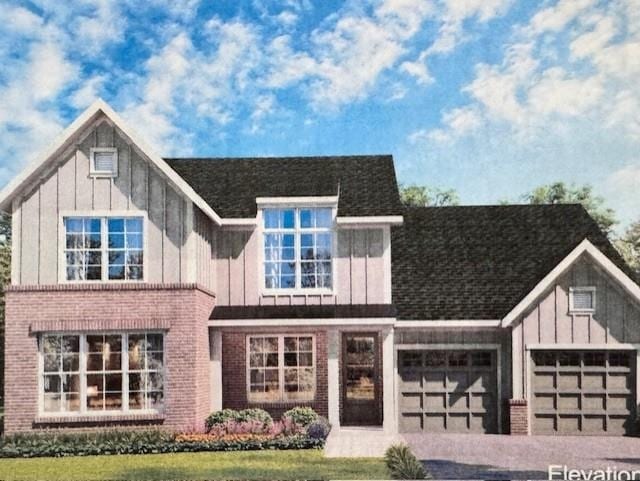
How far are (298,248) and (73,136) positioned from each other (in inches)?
254

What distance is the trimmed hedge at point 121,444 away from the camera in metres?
18.1

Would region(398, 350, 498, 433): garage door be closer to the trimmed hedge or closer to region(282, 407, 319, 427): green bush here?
region(282, 407, 319, 427): green bush

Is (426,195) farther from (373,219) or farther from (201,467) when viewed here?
(201,467)

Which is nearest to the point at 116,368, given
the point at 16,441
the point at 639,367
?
the point at 16,441

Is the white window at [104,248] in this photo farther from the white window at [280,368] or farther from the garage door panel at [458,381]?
the garage door panel at [458,381]

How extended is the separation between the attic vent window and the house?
0.05m

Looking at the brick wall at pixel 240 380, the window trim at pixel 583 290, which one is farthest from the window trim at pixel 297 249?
the window trim at pixel 583 290

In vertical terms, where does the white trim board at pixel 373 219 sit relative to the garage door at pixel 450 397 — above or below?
above

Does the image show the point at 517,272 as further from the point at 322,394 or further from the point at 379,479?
A: the point at 379,479

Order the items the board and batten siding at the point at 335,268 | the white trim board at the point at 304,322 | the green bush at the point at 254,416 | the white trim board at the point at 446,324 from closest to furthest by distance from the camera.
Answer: the green bush at the point at 254,416, the white trim board at the point at 304,322, the white trim board at the point at 446,324, the board and batten siding at the point at 335,268

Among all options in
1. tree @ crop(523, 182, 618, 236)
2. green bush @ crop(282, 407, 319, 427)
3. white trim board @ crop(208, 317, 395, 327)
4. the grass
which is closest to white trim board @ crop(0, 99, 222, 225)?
white trim board @ crop(208, 317, 395, 327)

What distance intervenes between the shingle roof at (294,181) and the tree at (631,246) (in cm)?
1285

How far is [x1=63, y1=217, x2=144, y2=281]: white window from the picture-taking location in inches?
782

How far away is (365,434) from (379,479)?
245 inches
